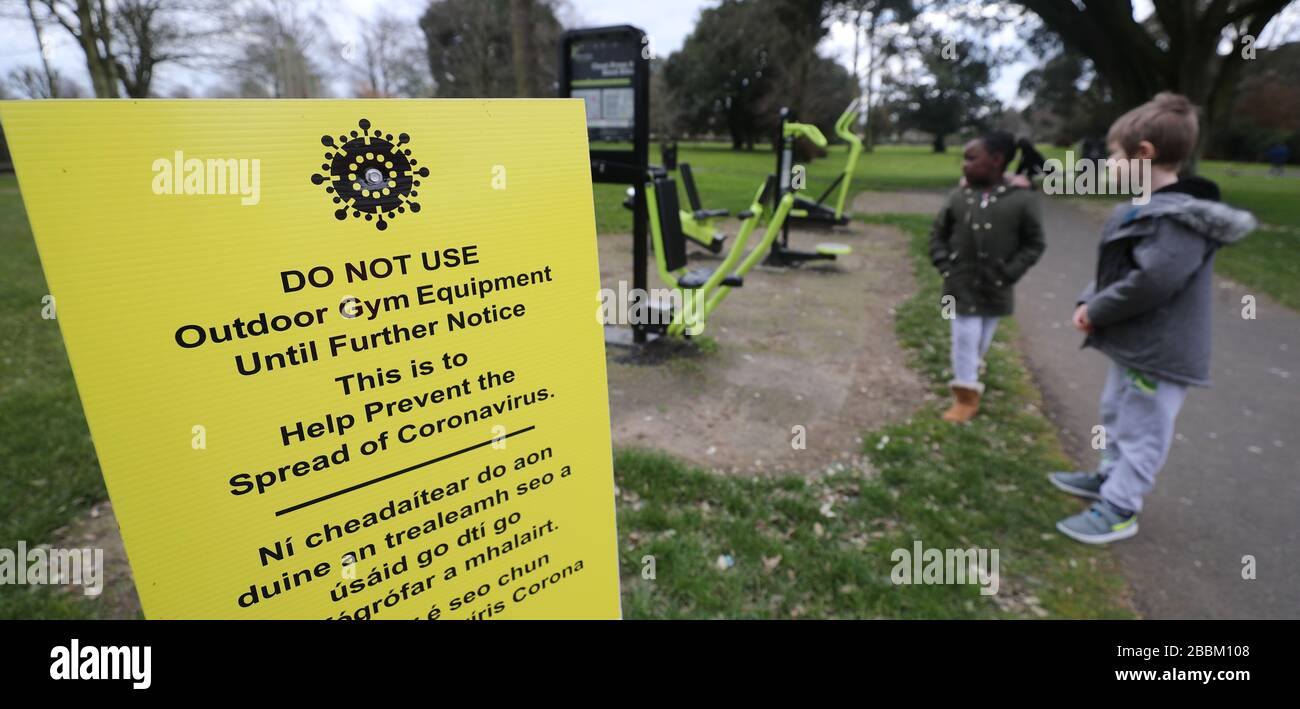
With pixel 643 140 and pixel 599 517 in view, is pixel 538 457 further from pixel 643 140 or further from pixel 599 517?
pixel 643 140

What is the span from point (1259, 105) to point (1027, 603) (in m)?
49.1

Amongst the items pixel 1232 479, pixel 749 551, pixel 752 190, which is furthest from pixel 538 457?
pixel 752 190

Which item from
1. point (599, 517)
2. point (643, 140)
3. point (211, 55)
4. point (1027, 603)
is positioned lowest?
point (1027, 603)

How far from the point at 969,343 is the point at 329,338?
423 cm

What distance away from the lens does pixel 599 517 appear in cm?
146

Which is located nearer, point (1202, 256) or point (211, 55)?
point (1202, 256)

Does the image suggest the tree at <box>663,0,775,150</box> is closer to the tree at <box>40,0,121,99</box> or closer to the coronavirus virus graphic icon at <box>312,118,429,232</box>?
the tree at <box>40,0,121,99</box>

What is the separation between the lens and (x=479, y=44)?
21250mm

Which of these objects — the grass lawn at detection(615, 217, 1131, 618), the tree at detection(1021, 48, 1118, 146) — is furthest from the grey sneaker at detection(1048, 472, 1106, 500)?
the tree at detection(1021, 48, 1118, 146)

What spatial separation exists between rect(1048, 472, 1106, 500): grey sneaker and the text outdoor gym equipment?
148 inches

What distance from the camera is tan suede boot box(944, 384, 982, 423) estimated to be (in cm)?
436
